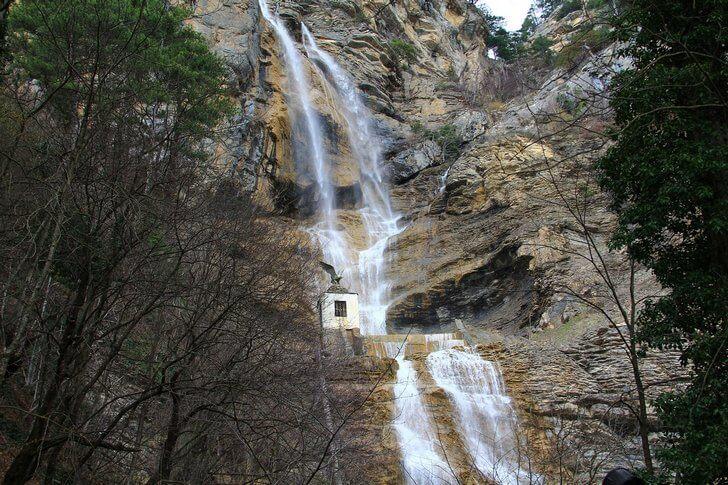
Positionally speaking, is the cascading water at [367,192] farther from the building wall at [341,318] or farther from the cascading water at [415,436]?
the cascading water at [415,436]

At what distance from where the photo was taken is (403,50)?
46125mm

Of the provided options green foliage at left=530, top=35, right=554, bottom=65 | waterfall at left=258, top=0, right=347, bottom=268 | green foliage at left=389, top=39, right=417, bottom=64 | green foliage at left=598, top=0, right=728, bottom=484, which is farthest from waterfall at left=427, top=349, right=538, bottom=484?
green foliage at left=530, top=35, right=554, bottom=65

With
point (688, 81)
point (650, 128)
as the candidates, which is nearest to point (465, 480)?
point (650, 128)

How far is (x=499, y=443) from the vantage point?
1652cm

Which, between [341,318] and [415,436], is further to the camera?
[341,318]

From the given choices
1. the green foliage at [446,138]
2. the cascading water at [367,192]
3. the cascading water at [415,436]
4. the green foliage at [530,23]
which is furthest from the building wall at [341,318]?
the green foliage at [530,23]

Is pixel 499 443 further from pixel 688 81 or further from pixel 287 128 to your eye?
pixel 287 128

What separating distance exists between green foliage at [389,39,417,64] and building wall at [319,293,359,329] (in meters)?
26.6

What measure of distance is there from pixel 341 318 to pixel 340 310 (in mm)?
392

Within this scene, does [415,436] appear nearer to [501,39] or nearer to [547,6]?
[501,39]

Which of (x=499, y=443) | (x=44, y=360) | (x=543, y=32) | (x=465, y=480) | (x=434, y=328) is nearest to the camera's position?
(x=44, y=360)

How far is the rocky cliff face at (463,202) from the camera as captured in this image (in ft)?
60.6

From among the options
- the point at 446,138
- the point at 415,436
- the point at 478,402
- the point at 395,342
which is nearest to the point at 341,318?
the point at 395,342

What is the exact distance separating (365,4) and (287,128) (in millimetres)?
18441
